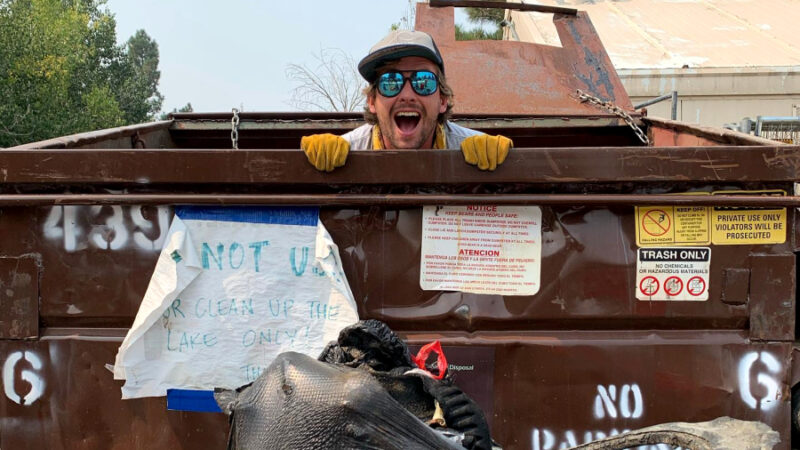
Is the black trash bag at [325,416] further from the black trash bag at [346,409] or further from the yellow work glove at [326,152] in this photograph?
the yellow work glove at [326,152]

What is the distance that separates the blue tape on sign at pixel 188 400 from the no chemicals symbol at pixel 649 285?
4.45 ft

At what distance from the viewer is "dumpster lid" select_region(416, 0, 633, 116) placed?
169 inches

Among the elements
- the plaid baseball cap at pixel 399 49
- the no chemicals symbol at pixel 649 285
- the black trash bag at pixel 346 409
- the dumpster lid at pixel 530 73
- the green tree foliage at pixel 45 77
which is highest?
the green tree foliage at pixel 45 77

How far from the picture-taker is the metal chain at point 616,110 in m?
3.86

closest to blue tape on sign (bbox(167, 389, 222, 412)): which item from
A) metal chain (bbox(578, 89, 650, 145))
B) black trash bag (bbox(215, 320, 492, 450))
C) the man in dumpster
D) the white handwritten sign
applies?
the white handwritten sign

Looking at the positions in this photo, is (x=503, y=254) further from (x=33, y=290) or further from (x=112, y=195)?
(x=33, y=290)

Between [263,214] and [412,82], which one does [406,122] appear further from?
[263,214]

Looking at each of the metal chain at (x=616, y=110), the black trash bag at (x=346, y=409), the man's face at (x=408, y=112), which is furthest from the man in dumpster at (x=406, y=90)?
the metal chain at (x=616, y=110)

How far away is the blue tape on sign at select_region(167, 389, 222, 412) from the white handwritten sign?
24 mm

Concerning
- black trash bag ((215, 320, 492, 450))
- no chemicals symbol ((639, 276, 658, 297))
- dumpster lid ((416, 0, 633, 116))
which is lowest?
black trash bag ((215, 320, 492, 450))

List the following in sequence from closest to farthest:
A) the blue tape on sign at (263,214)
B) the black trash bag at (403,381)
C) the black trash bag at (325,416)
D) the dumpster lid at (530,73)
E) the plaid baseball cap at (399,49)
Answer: the black trash bag at (325,416) → the black trash bag at (403,381) → the blue tape on sign at (263,214) → the plaid baseball cap at (399,49) → the dumpster lid at (530,73)

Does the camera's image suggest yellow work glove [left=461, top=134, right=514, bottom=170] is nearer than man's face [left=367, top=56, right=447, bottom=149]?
Yes

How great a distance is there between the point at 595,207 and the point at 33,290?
174cm

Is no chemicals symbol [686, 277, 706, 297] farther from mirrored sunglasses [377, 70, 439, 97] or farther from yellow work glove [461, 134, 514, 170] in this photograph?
mirrored sunglasses [377, 70, 439, 97]
